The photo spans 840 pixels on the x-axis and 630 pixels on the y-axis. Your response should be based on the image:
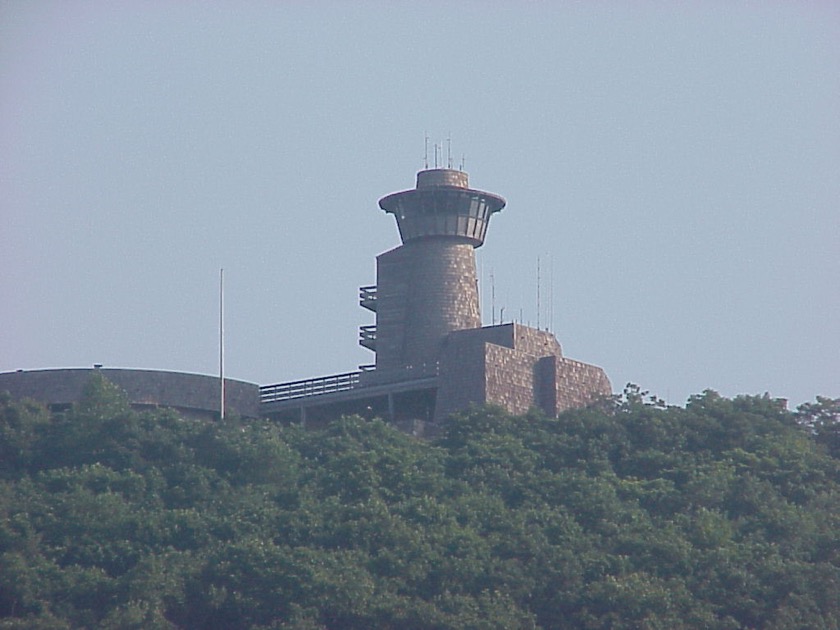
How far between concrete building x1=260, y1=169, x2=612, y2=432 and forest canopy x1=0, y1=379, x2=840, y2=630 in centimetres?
251

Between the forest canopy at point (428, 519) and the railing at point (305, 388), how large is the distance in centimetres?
375

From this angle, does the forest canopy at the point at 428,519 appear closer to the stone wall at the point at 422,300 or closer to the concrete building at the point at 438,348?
the concrete building at the point at 438,348

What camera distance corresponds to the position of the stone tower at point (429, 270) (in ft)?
270

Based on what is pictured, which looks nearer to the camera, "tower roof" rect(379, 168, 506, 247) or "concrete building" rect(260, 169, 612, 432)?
"concrete building" rect(260, 169, 612, 432)

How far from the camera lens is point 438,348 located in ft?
267

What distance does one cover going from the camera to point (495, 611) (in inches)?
2312

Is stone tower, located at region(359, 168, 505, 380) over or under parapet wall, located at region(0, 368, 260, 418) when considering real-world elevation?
over

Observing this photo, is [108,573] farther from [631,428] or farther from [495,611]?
[631,428]

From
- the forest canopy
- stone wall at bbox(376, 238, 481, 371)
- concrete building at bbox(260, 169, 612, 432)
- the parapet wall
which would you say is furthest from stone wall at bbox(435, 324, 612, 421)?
the parapet wall

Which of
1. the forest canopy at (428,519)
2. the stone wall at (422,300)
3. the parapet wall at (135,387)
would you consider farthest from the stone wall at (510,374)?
the parapet wall at (135,387)

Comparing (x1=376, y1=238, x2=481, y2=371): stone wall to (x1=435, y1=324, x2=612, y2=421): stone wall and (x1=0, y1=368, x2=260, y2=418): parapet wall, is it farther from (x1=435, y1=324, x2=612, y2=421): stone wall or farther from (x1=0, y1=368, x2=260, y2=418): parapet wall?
(x1=0, y1=368, x2=260, y2=418): parapet wall

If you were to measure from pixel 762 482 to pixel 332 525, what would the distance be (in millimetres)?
15115

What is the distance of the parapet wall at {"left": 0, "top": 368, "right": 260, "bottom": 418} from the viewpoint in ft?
254

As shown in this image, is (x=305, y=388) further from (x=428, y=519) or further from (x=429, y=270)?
(x=428, y=519)
